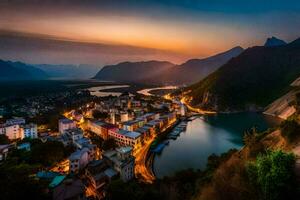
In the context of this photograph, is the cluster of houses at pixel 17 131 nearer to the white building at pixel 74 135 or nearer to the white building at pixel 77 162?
the white building at pixel 74 135

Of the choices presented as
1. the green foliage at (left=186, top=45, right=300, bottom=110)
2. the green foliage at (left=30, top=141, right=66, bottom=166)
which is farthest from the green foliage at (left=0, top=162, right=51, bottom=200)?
the green foliage at (left=186, top=45, right=300, bottom=110)

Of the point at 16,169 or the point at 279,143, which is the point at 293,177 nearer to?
the point at 279,143

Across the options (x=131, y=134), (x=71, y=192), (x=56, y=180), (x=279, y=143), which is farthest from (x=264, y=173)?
(x=131, y=134)

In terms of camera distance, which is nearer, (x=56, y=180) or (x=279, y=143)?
(x=279, y=143)

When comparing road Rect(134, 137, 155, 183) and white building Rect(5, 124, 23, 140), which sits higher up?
white building Rect(5, 124, 23, 140)

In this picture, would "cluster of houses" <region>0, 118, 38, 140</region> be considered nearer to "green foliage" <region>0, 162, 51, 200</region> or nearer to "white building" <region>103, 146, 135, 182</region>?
"white building" <region>103, 146, 135, 182</region>

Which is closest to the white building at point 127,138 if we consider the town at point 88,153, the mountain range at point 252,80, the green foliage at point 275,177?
the town at point 88,153
